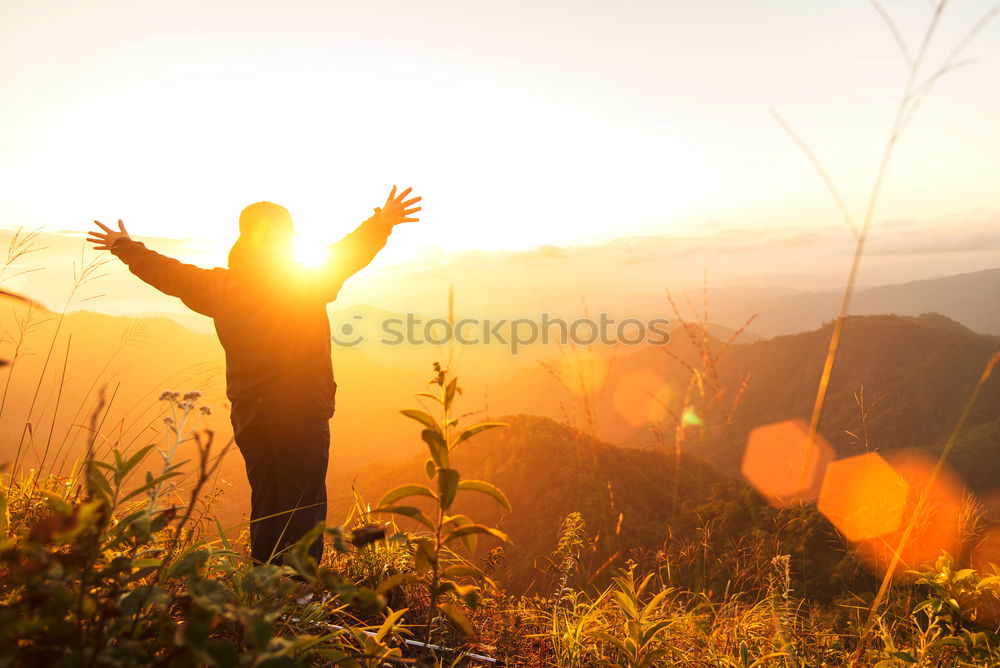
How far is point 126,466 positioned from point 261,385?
5.90 feet

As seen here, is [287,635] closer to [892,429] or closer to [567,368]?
[567,368]

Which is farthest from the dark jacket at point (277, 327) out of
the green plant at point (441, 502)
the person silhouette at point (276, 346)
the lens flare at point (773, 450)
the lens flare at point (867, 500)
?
the lens flare at point (773, 450)

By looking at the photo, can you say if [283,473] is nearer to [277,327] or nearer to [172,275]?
[277,327]

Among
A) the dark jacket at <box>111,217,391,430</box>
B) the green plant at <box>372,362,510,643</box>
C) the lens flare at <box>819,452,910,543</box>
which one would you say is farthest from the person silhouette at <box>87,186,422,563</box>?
the lens flare at <box>819,452,910,543</box>

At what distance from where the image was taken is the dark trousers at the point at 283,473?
2.96 m

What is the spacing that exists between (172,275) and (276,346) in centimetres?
85

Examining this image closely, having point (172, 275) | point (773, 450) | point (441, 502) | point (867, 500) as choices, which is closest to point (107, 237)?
point (172, 275)

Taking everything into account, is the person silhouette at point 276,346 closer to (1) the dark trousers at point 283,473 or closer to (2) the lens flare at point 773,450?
(1) the dark trousers at point 283,473

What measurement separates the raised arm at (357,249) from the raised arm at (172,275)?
0.62m

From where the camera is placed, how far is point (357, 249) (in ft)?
10.1

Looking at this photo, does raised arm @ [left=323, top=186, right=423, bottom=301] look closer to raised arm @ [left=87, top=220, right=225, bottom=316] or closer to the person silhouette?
the person silhouette

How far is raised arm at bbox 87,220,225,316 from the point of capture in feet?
10.0

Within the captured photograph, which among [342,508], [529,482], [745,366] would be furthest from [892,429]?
[342,508]

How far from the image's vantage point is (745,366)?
7538 cm
